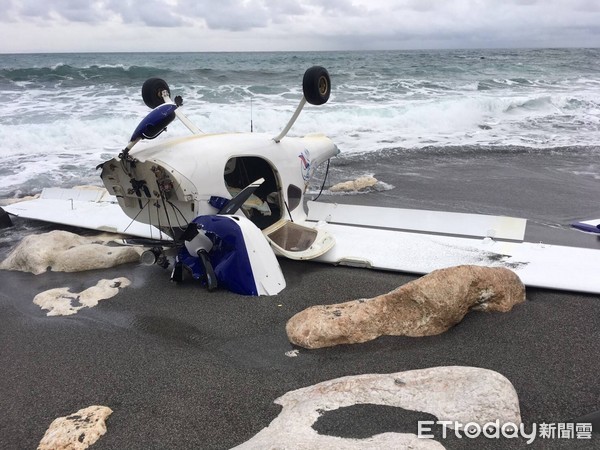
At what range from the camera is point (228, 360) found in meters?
3.95

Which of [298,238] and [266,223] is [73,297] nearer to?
[266,223]

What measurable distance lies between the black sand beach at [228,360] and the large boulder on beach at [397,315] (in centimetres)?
9

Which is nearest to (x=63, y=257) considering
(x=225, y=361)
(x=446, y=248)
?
(x=225, y=361)

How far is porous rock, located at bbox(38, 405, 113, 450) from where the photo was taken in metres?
2.97

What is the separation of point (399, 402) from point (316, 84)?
369 centimetres

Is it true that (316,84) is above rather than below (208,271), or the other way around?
above

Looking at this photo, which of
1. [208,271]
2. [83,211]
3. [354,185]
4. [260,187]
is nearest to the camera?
[208,271]

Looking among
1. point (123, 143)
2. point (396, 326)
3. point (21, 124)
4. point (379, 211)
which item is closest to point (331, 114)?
point (123, 143)

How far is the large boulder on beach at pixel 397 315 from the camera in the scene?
13.2 ft

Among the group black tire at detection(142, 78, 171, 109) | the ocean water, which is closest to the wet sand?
black tire at detection(142, 78, 171, 109)

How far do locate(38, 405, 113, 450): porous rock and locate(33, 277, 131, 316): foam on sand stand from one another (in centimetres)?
184

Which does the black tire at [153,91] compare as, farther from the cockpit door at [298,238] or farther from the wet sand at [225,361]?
the wet sand at [225,361]

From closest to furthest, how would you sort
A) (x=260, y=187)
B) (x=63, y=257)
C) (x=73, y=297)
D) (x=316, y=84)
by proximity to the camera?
1. (x=73, y=297)
2. (x=316, y=84)
3. (x=63, y=257)
4. (x=260, y=187)

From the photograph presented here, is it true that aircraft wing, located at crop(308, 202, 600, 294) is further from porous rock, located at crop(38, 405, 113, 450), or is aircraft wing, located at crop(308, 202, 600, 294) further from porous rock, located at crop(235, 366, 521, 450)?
porous rock, located at crop(38, 405, 113, 450)
